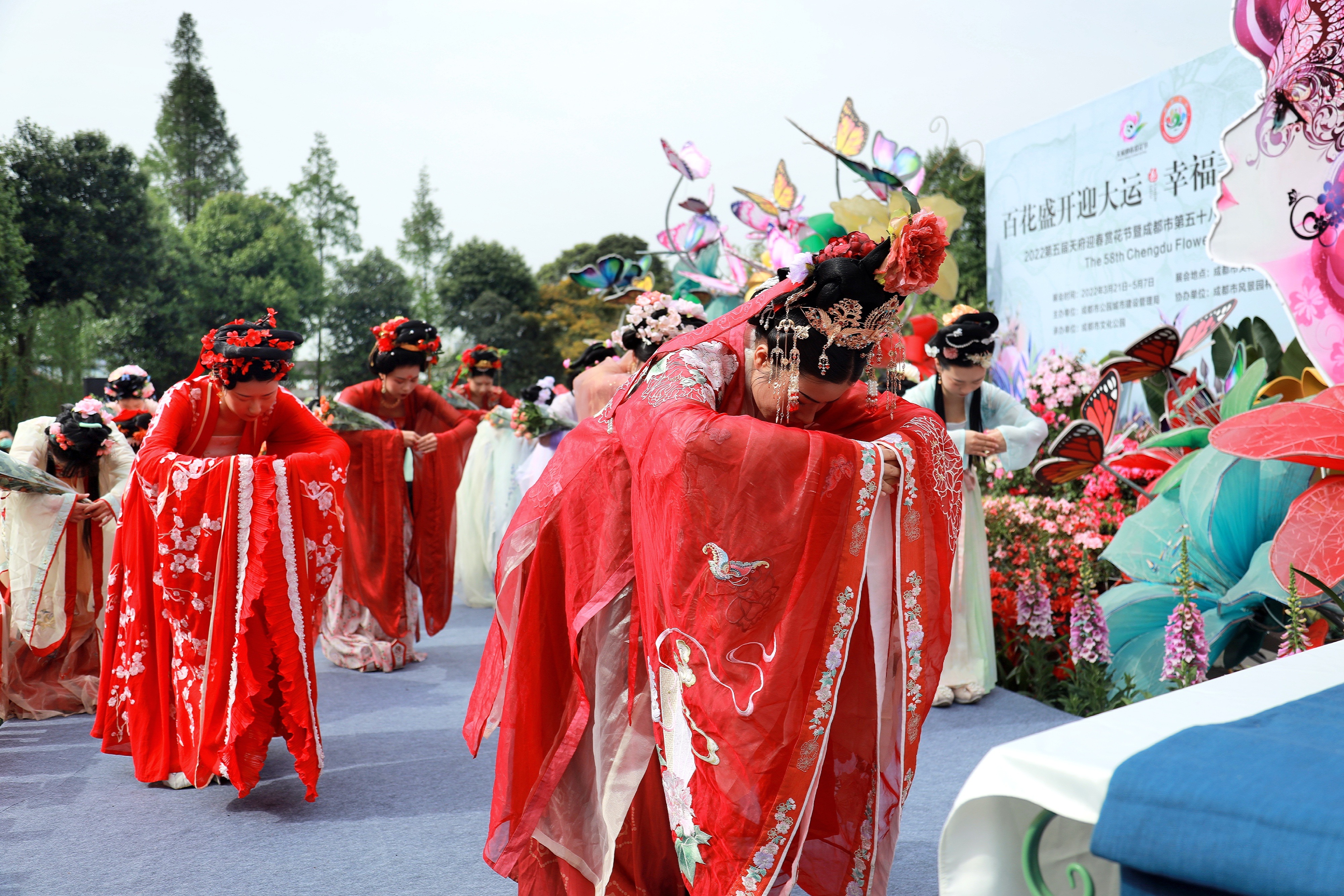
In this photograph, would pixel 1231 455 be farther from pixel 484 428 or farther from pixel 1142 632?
pixel 484 428

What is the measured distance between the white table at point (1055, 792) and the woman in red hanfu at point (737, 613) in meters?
0.86

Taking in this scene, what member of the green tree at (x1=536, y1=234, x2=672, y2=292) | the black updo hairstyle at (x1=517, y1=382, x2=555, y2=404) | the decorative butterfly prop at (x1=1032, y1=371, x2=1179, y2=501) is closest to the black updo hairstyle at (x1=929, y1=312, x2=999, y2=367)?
the decorative butterfly prop at (x1=1032, y1=371, x2=1179, y2=501)

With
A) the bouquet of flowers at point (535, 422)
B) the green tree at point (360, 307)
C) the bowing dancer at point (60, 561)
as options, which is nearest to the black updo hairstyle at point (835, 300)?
the bowing dancer at point (60, 561)

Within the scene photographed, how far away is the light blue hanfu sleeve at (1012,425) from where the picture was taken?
4078mm

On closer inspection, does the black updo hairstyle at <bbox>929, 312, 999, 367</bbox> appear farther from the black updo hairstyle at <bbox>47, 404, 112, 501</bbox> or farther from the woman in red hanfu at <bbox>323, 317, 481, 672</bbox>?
the black updo hairstyle at <bbox>47, 404, 112, 501</bbox>

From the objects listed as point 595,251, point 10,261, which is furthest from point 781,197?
point 10,261

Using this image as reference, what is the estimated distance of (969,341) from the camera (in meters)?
4.00

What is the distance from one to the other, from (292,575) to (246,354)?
743 millimetres

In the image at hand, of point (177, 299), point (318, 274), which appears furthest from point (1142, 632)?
point (318, 274)

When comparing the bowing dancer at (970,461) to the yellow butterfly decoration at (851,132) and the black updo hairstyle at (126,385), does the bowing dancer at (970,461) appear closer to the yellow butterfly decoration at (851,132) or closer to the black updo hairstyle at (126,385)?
the yellow butterfly decoration at (851,132)

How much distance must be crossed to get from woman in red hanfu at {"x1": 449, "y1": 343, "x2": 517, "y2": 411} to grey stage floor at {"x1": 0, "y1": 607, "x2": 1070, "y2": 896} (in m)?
3.73

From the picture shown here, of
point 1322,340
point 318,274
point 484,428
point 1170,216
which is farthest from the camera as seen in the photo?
point 318,274

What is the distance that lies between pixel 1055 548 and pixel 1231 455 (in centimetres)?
126

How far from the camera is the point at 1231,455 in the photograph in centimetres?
355
